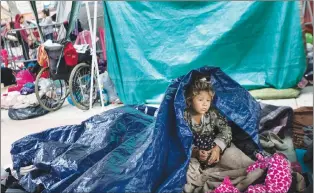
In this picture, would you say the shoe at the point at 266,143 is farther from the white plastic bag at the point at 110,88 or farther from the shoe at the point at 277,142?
the white plastic bag at the point at 110,88

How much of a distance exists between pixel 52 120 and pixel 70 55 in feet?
2.64

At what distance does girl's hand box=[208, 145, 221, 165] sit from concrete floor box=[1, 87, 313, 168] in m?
1.72

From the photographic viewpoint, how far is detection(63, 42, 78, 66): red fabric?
3.77 metres

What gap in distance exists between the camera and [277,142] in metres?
2.07

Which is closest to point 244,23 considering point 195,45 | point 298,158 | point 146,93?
point 195,45

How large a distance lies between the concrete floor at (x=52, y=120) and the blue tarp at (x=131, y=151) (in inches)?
47.8

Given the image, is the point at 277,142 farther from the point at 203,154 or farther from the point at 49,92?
the point at 49,92

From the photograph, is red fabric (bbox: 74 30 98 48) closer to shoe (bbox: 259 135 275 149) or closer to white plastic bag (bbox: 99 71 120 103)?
white plastic bag (bbox: 99 71 120 103)

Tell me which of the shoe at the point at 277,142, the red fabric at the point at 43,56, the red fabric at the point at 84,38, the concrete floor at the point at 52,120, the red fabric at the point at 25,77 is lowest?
the concrete floor at the point at 52,120

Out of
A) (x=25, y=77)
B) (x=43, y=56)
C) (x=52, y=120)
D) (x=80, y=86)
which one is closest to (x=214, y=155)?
(x=52, y=120)

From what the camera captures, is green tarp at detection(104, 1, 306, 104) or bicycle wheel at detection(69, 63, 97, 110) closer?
green tarp at detection(104, 1, 306, 104)

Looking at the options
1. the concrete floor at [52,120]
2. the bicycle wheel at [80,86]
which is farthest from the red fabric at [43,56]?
the concrete floor at [52,120]

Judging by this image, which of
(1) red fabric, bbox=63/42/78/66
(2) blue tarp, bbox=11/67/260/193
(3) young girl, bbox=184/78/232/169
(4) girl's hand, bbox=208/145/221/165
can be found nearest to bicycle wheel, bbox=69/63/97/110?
(1) red fabric, bbox=63/42/78/66

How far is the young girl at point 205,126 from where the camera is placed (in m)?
1.76
